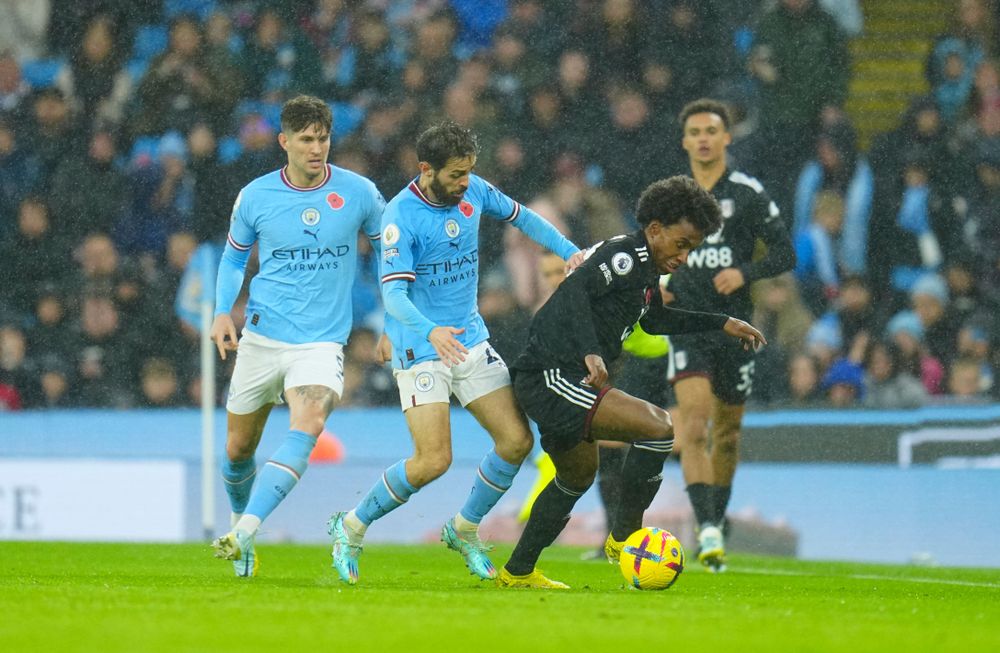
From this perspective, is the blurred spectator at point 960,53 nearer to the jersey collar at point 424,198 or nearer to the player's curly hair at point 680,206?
the player's curly hair at point 680,206

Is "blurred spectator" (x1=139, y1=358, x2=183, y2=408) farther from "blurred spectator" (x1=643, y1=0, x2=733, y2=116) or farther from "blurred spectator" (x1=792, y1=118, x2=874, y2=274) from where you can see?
"blurred spectator" (x1=792, y1=118, x2=874, y2=274)

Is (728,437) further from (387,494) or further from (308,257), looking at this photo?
(308,257)

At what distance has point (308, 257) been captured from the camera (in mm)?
7516

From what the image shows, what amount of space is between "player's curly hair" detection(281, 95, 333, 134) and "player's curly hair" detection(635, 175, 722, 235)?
1.61m

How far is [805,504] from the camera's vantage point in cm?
1089

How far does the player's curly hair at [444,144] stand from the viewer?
6836mm

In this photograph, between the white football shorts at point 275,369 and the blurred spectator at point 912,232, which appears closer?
the white football shorts at point 275,369

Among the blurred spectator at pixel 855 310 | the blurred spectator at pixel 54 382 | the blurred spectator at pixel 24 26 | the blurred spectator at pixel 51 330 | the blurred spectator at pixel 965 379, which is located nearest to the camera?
the blurred spectator at pixel 965 379

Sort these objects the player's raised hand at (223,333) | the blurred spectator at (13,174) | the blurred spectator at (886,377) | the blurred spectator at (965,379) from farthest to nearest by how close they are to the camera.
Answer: the blurred spectator at (13,174)
the blurred spectator at (886,377)
the blurred spectator at (965,379)
the player's raised hand at (223,333)

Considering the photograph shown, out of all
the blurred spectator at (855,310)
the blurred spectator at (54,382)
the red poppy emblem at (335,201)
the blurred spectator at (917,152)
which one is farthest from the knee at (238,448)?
the blurred spectator at (917,152)

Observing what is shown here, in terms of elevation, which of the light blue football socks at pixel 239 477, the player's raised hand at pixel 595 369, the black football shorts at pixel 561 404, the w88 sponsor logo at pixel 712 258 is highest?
the w88 sponsor logo at pixel 712 258

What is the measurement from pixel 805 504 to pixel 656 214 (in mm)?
4719

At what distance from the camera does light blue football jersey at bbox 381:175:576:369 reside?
6883 mm

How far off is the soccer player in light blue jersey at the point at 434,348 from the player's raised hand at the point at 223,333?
0.74 metres
